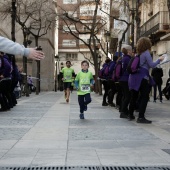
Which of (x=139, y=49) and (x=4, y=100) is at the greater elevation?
(x=139, y=49)

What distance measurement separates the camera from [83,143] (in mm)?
7312

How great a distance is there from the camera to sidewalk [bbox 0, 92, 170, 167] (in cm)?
582

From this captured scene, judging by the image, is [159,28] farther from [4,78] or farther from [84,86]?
[84,86]

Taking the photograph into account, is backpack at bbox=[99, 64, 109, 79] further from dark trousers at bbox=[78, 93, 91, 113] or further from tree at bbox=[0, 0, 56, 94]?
tree at bbox=[0, 0, 56, 94]

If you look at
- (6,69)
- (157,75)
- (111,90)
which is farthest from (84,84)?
(157,75)

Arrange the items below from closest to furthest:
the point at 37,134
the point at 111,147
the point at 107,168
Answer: the point at 107,168
the point at 111,147
the point at 37,134

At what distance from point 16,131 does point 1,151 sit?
236 cm

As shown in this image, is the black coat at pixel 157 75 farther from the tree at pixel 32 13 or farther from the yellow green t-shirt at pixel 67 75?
the tree at pixel 32 13

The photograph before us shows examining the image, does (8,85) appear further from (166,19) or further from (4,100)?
(166,19)

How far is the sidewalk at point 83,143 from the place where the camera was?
19.1 ft

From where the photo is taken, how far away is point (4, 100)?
14.4m

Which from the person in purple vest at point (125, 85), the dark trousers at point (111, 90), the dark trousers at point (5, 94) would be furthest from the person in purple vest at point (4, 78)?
the dark trousers at point (111, 90)

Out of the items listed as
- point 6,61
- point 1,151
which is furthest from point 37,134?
point 6,61

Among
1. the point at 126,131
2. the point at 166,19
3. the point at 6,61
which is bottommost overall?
the point at 126,131
